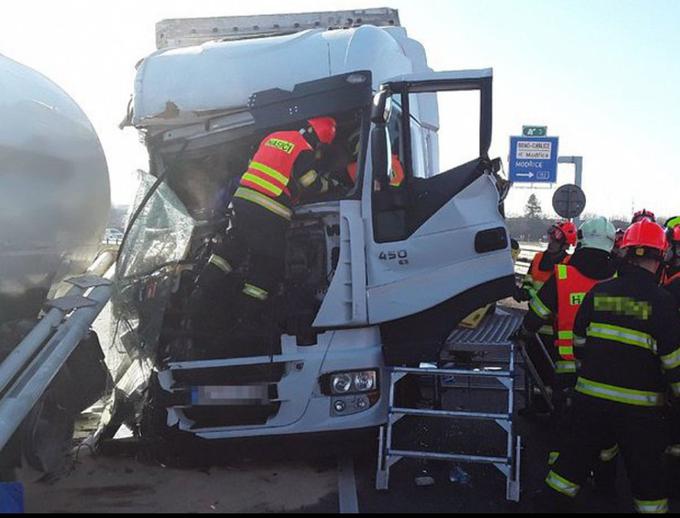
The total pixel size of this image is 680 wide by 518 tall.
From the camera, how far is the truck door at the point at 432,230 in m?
4.96

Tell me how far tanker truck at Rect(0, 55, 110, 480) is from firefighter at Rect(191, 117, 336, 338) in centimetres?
93

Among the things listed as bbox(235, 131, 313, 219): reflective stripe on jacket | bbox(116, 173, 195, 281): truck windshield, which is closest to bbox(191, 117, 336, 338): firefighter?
bbox(235, 131, 313, 219): reflective stripe on jacket

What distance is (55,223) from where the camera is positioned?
197 inches

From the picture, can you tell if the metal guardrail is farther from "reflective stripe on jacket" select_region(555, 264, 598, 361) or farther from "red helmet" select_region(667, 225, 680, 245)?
"red helmet" select_region(667, 225, 680, 245)

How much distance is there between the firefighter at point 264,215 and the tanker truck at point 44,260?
3.06 ft

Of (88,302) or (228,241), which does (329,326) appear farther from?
(88,302)

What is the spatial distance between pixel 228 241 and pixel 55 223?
1186 mm

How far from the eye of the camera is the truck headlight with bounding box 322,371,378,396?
16.0ft

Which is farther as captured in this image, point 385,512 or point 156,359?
point 156,359

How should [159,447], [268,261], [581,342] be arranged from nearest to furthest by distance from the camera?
1. [581,342]
2. [268,261]
3. [159,447]

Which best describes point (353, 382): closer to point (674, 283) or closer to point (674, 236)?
point (674, 283)

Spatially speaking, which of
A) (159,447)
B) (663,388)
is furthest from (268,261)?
(663,388)

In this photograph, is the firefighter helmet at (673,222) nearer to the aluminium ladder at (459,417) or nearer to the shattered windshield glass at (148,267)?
the aluminium ladder at (459,417)

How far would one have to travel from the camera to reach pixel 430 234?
5031mm
